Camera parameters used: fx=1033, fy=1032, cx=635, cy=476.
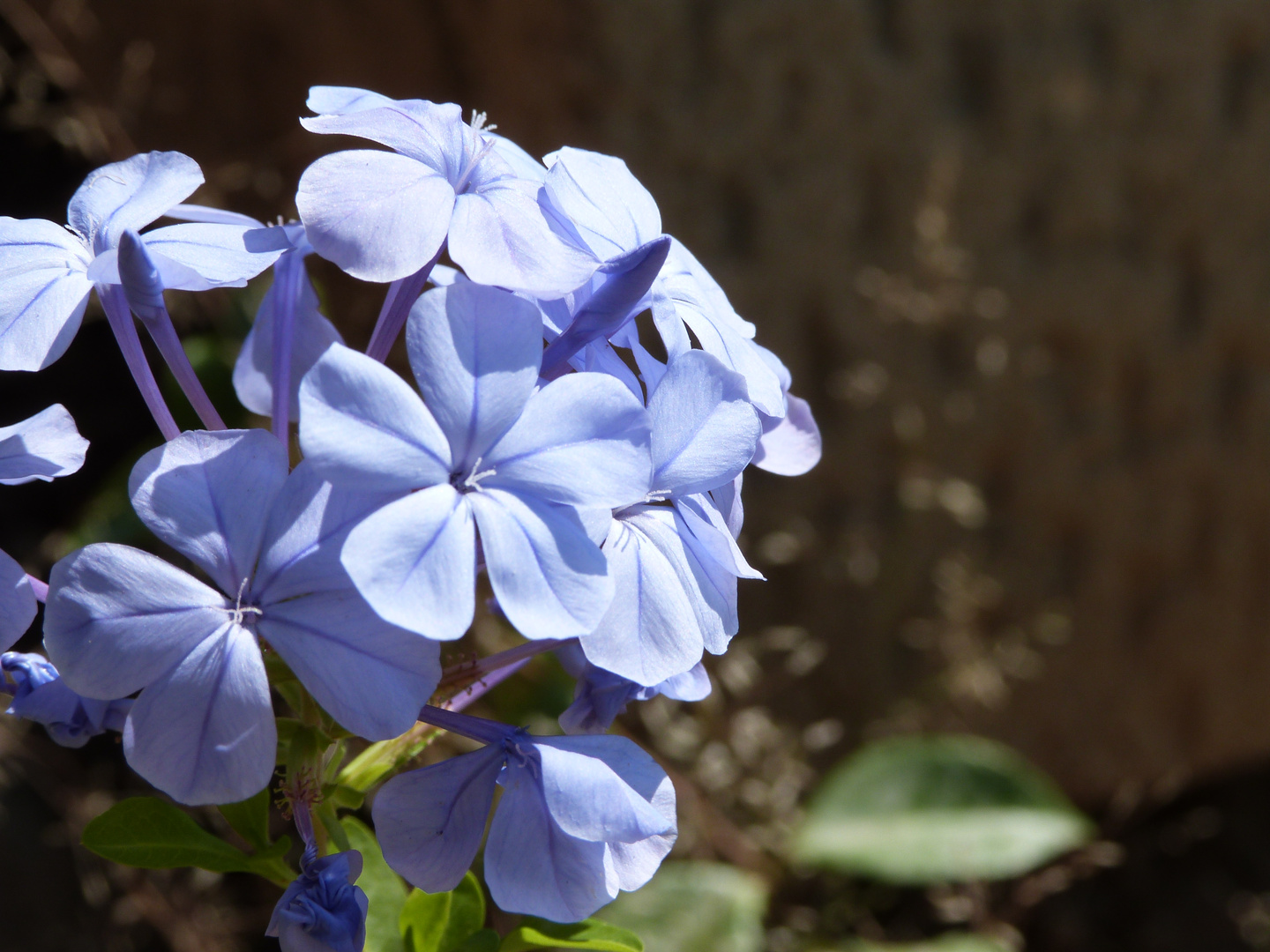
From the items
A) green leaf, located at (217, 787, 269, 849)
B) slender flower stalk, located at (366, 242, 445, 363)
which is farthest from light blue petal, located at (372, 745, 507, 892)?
slender flower stalk, located at (366, 242, 445, 363)

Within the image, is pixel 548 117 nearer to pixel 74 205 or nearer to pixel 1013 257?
pixel 1013 257

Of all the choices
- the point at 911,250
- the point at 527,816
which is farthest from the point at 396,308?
the point at 911,250

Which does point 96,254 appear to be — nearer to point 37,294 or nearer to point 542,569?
point 37,294

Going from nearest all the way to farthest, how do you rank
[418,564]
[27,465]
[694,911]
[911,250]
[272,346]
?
1. [418,564]
2. [27,465]
3. [272,346]
4. [694,911]
5. [911,250]

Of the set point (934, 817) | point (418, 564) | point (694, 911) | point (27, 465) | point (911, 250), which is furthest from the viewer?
point (911, 250)

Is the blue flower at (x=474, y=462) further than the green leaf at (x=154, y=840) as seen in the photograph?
No

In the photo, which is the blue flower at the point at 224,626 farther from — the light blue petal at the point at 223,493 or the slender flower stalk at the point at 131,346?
the slender flower stalk at the point at 131,346

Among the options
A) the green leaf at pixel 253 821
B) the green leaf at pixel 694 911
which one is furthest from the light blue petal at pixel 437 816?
the green leaf at pixel 694 911

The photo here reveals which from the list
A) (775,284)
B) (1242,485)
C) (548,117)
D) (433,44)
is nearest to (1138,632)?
(1242,485)
